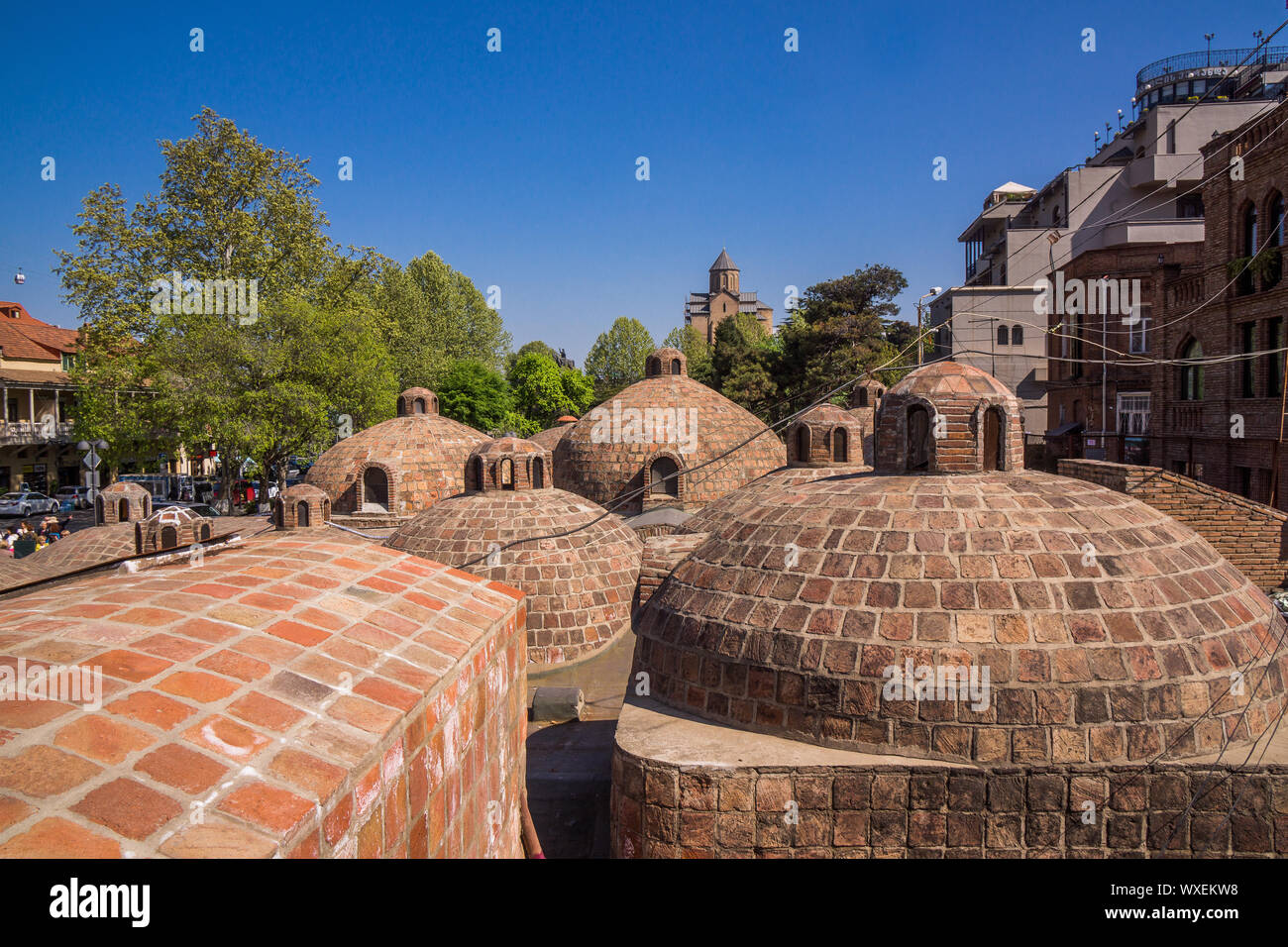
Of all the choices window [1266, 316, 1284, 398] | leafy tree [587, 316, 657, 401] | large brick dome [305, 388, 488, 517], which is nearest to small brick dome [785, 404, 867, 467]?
window [1266, 316, 1284, 398]

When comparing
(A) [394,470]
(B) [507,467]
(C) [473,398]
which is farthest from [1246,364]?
(C) [473,398]

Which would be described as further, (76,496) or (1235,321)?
(76,496)

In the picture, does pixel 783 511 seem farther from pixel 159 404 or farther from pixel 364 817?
pixel 159 404

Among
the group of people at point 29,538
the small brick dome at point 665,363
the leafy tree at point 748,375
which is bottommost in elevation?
the group of people at point 29,538

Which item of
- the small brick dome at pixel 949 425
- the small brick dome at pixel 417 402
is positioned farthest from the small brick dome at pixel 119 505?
the small brick dome at pixel 949 425

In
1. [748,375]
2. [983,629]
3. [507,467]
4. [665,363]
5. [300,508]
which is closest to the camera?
[983,629]

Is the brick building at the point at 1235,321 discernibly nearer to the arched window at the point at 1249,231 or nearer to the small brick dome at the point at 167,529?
the arched window at the point at 1249,231

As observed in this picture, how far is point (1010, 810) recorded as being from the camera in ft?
21.0

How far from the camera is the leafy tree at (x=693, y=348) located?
62969mm

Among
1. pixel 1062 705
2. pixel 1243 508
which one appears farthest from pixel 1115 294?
pixel 1062 705

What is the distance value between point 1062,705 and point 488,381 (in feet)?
153

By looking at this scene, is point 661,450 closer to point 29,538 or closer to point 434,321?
point 29,538

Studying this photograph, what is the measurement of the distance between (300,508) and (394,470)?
481 cm

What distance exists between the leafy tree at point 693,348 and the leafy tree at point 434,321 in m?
15.4
